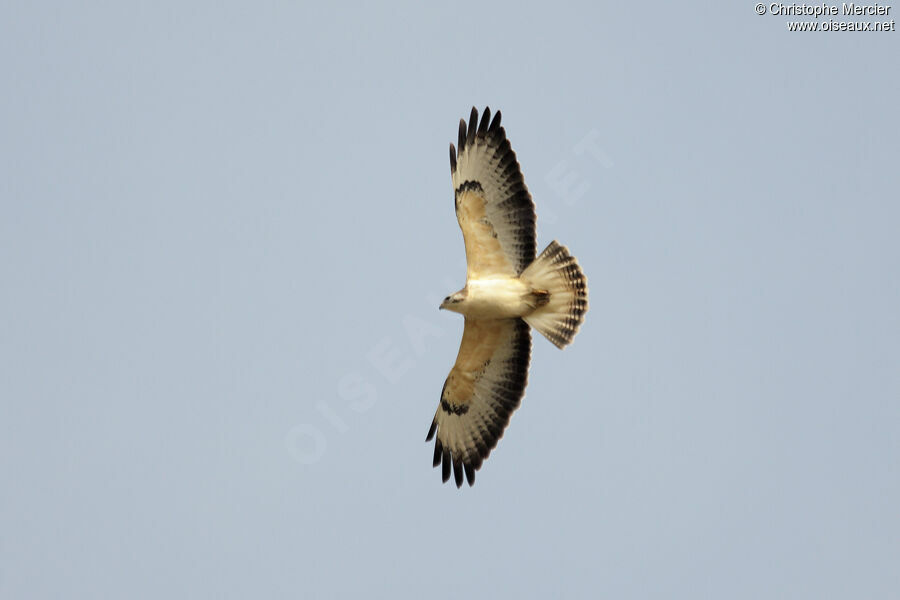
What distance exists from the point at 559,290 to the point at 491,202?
4.11 ft

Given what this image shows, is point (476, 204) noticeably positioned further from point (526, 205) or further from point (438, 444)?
point (438, 444)

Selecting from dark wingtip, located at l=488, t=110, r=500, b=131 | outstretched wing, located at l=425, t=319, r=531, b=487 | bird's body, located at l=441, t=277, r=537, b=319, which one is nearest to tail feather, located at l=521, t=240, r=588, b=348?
bird's body, located at l=441, t=277, r=537, b=319

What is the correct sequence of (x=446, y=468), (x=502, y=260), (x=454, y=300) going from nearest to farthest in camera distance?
(x=454, y=300), (x=502, y=260), (x=446, y=468)

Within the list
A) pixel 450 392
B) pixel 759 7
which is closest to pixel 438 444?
pixel 450 392

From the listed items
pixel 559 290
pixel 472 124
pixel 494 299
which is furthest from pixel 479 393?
pixel 472 124

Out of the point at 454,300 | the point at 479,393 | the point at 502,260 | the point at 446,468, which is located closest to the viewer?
the point at 454,300

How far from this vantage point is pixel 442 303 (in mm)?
15344

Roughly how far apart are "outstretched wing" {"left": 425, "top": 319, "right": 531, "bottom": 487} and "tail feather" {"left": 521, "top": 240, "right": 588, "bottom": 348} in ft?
1.67

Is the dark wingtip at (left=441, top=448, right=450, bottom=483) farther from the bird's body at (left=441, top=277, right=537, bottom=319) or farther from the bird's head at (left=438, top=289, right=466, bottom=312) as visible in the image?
the bird's head at (left=438, top=289, right=466, bottom=312)

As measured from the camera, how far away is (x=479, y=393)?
54.1 ft

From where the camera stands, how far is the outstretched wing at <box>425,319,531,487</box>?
52.5ft

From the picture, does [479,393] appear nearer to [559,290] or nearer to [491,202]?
[559,290]

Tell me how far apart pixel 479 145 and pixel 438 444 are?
151 inches

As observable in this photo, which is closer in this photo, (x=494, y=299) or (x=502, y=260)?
(x=494, y=299)
